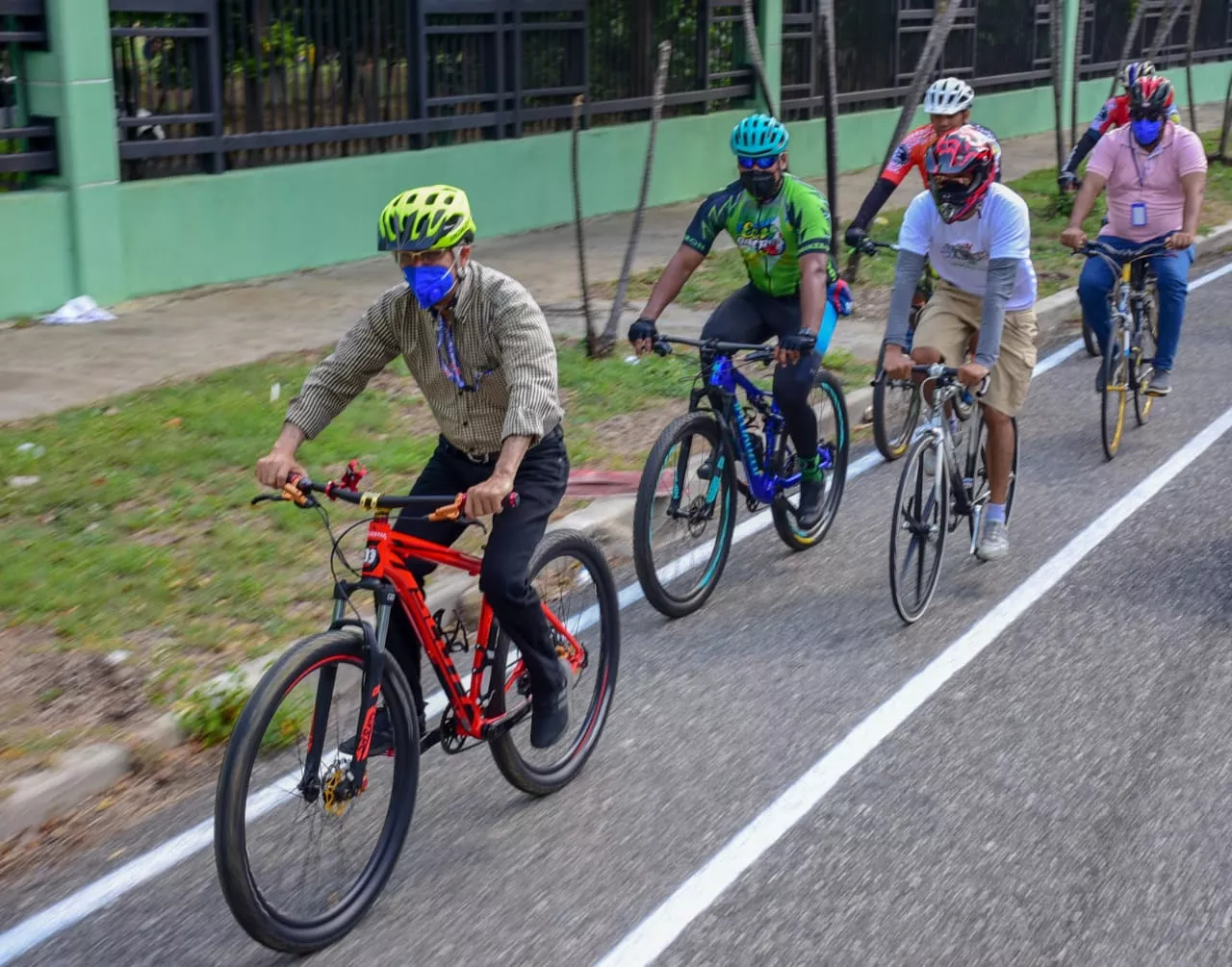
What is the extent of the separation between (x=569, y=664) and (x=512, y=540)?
0.64m

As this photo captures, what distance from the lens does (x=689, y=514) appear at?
259 inches

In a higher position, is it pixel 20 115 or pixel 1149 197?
pixel 20 115

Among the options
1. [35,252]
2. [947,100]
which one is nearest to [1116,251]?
[947,100]

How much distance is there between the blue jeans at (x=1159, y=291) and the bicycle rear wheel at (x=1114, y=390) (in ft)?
0.23

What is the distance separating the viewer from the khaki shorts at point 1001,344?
6.94 meters

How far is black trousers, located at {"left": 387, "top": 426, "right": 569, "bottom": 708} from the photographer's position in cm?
457

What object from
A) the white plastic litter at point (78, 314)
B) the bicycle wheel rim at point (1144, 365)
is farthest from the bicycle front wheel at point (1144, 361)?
the white plastic litter at point (78, 314)

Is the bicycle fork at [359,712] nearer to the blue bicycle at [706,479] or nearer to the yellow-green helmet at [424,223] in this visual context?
the yellow-green helmet at [424,223]

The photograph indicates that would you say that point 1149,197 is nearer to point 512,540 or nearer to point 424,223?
point 512,540

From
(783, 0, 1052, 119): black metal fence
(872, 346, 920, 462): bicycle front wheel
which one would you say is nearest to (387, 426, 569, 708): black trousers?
(872, 346, 920, 462): bicycle front wheel

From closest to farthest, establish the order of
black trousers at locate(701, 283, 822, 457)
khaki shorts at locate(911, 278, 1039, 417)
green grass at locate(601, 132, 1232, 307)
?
black trousers at locate(701, 283, 822, 457)
khaki shorts at locate(911, 278, 1039, 417)
green grass at locate(601, 132, 1232, 307)

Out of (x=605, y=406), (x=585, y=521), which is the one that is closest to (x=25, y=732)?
(x=585, y=521)

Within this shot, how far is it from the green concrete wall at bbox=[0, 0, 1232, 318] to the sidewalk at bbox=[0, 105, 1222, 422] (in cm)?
24

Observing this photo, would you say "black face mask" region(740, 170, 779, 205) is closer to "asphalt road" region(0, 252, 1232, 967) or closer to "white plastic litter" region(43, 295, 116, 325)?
"asphalt road" region(0, 252, 1232, 967)
